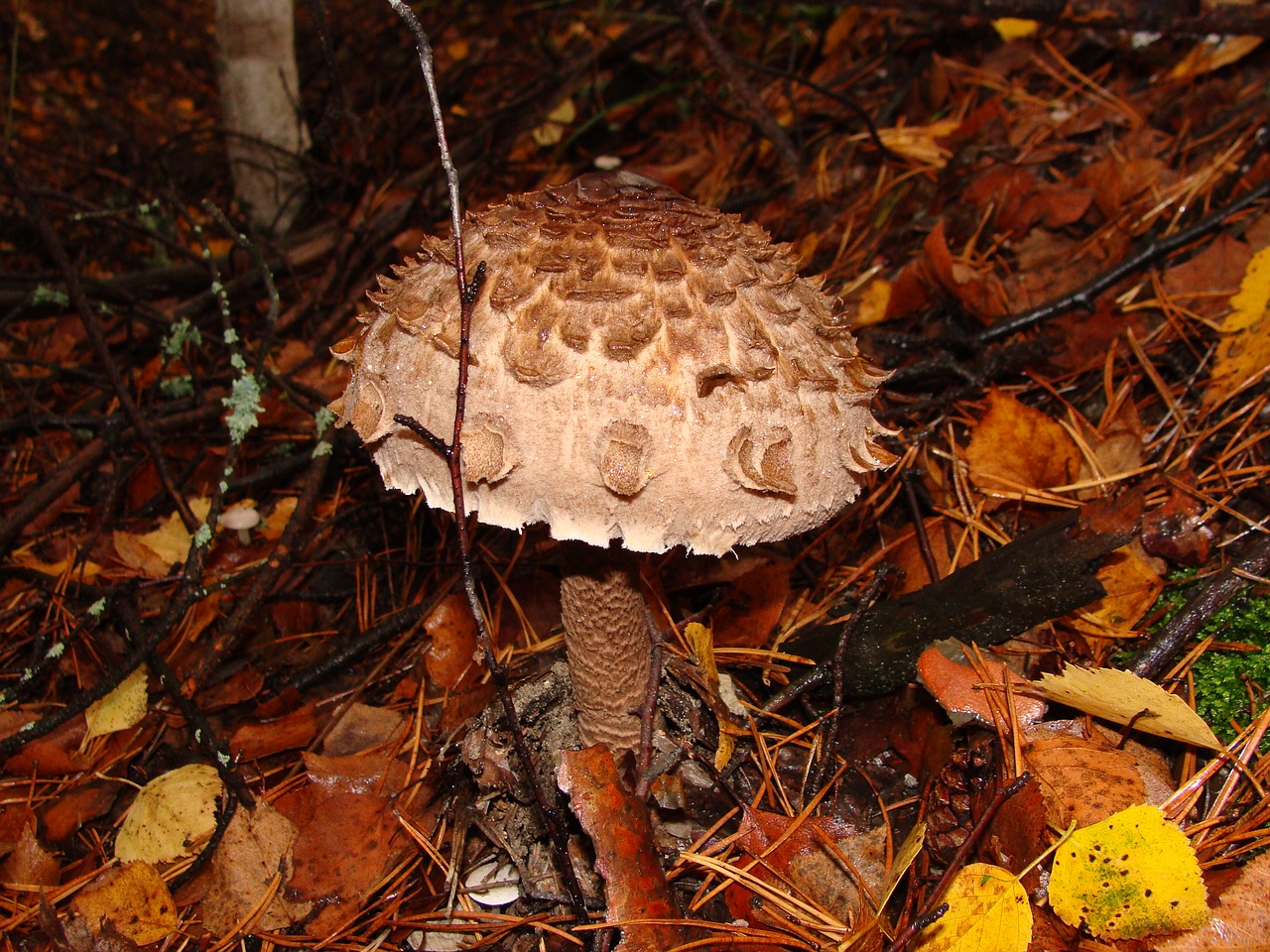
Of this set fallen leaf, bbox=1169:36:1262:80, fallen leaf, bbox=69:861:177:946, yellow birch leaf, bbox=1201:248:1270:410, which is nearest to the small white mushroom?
fallen leaf, bbox=69:861:177:946

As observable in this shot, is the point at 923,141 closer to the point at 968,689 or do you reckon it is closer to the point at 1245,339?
the point at 1245,339

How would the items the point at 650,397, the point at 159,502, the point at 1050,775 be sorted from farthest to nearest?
1. the point at 159,502
2. the point at 1050,775
3. the point at 650,397

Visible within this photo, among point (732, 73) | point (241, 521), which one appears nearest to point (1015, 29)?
point (732, 73)

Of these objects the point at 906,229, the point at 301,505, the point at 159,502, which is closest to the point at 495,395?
the point at 301,505

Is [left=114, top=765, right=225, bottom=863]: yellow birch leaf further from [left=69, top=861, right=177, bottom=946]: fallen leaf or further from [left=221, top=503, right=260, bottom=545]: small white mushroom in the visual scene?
[left=221, top=503, right=260, bottom=545]: small white mushroom

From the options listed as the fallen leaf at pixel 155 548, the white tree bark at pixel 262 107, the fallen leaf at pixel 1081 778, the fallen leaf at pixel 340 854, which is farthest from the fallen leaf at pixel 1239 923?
the white tree bark at pixel 262 107

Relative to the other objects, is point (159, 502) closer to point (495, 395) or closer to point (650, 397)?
point (495, 395)
